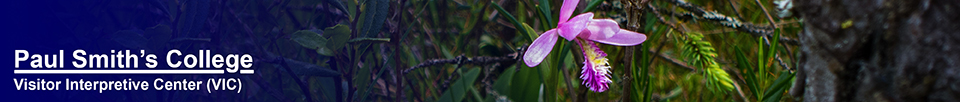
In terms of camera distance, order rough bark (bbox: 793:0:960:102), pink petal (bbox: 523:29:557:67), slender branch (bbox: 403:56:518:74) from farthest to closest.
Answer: slender branch (bbox: 403:56:518:74) → pink petal (bbox: 523:29:557:67) → rough bark (bbox: 793:0:960:102)

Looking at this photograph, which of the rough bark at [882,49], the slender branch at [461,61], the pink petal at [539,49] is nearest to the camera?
the rough bark at [882,49]

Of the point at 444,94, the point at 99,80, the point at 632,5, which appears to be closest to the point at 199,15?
the point at 99,80

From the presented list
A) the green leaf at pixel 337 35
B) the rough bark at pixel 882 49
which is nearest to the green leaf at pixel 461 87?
the green leaf at pixel 337 35

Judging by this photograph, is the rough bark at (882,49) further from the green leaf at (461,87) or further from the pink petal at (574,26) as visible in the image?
the green leaf at (461,87)

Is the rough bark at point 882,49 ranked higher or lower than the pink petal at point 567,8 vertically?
lower

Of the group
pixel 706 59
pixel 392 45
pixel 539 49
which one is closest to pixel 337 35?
pixel 392 45

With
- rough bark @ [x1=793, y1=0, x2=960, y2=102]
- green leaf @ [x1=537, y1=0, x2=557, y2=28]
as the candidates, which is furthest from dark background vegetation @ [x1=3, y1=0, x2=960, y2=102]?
rough bark @ [x1=793, y1=0, x2=960, y2=102]

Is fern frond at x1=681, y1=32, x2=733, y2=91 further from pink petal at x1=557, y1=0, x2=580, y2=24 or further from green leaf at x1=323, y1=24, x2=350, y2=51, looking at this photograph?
green leaf at x1=323, y1=24, x2=350, y2=51

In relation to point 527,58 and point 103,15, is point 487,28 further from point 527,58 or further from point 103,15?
point 103,15
